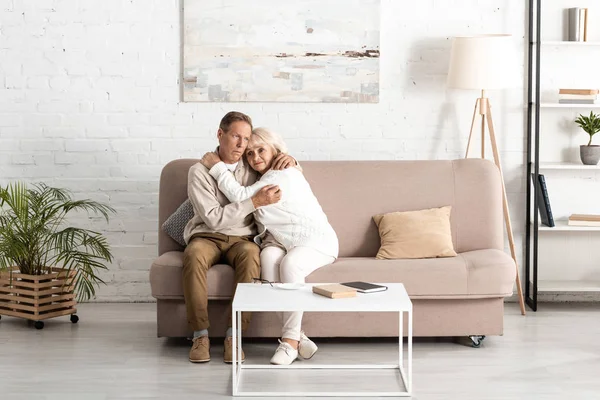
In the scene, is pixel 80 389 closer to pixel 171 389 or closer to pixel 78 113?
pixel 171 389

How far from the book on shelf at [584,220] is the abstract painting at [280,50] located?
4.63ft

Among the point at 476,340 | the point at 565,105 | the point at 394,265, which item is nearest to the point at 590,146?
the point at 565,105

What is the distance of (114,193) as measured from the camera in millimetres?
5297

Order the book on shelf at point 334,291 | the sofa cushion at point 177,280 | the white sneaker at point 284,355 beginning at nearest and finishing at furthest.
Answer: the book on shelf at point 334,291 < the white sneaker at point 284,355 < the sofa cushion at point 177,280

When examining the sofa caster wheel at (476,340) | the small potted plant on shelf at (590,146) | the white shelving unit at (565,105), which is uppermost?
the white shelving unit at (565,105)

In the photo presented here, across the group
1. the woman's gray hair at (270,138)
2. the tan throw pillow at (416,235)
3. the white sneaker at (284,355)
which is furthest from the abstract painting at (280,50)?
the white sneaker at (284,355)

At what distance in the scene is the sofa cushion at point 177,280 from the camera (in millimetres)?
4074

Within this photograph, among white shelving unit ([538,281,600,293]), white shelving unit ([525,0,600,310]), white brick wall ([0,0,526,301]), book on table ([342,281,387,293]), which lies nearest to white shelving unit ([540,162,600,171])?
white shelving unit ([525,0,600,310])

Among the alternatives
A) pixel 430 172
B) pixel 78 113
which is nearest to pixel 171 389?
pixel 430 172

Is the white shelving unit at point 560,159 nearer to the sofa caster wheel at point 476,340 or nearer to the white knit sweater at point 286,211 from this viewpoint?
the sofa caster wheel at point 476,340

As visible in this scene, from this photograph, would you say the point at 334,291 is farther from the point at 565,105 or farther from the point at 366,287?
the point at 565,105

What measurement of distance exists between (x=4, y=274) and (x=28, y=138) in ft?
3.12

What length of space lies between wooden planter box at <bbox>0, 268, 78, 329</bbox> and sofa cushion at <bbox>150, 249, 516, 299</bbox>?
2.74 ft

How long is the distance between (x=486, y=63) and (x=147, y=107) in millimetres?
2022
